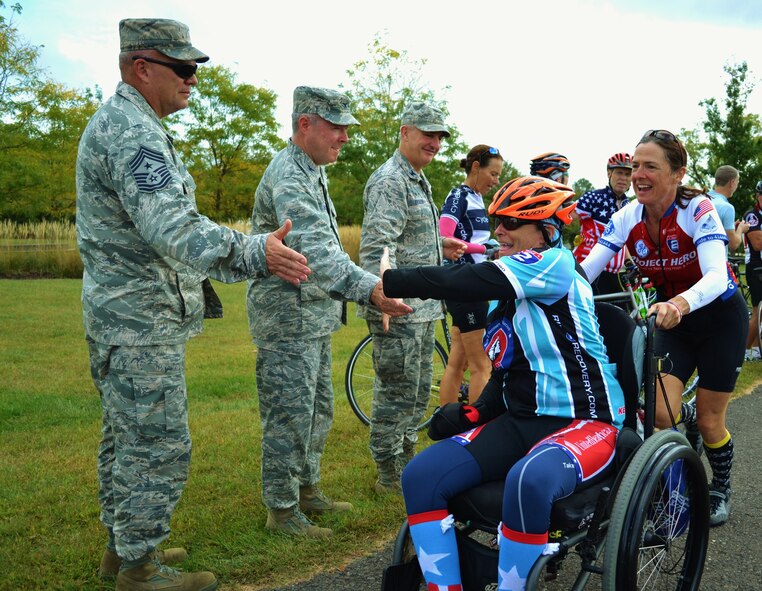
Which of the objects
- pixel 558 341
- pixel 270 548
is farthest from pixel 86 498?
pixel 558 341

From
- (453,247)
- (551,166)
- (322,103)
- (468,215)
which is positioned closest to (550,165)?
(551,166)

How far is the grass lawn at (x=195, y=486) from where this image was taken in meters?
3.47

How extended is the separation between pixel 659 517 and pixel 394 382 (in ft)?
6.59

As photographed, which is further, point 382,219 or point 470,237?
point 470,237

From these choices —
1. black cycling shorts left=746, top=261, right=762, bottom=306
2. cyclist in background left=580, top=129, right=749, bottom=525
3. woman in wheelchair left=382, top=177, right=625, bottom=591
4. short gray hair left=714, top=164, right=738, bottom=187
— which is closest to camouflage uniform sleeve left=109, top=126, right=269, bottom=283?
woman in wheelchair left=382, top=177, right=625, bottom=591

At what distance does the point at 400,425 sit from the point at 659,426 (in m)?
1.55

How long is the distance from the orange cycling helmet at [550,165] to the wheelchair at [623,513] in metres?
3.49

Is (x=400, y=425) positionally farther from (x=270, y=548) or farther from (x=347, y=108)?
(x=347, y=108)

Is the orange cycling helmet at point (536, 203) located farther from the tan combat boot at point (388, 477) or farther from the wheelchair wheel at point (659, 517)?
the tan combat boot at point (388, 477)

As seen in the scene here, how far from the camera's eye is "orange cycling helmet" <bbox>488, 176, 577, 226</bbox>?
2.90 m

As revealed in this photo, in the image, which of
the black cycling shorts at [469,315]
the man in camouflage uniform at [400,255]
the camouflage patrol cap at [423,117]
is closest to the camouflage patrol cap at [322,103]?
the man in camouflage uniform at [400,255]

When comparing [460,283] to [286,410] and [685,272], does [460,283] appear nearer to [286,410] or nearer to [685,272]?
[286,410]

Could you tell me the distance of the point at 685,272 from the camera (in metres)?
3.89

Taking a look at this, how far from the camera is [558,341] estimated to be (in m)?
2.73
